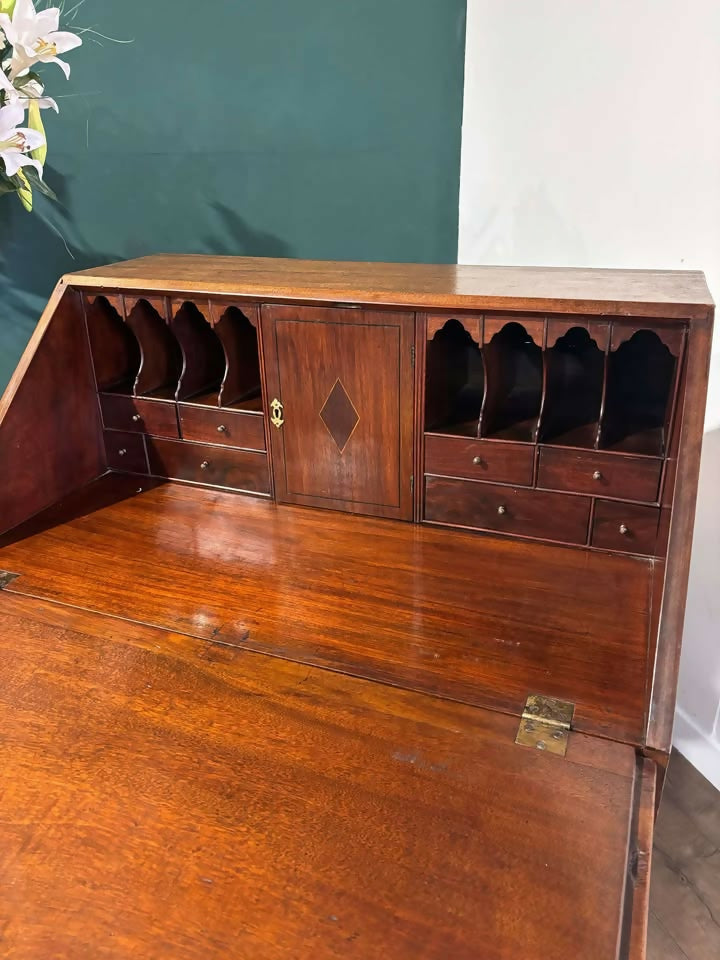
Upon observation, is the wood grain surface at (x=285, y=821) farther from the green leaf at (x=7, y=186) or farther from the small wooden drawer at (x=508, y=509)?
the green leaf at (x=7, y=186)

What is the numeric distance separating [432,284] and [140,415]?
68 centimetres

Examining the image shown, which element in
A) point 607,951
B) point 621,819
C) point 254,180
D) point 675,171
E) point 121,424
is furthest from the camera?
point 254,180

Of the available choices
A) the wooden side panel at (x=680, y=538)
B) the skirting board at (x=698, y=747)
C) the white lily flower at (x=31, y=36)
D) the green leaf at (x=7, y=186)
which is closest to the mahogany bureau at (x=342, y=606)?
the wooden side panel at (x=680, y=538)

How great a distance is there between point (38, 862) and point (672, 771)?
1.36m

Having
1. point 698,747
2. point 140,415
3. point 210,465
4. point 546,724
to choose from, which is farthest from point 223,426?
point 698,747

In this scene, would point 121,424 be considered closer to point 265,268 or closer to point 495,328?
point 265,268

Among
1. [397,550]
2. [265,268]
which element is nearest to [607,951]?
[397,550]

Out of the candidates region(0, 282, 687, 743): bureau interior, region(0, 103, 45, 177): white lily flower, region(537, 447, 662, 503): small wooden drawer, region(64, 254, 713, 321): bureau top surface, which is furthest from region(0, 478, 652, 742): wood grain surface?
region(0, 103, 45, 177): white lily flower

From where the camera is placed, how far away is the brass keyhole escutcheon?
4.65ft

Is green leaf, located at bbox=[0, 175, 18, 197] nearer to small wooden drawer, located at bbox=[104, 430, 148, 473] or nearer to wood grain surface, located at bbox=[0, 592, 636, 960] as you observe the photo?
small wooden drawer, located at bbox=[104, 430, 148, 473]

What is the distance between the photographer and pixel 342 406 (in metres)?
1.37

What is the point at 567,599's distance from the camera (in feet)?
3.82

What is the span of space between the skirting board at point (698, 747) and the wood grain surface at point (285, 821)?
2.92 feet

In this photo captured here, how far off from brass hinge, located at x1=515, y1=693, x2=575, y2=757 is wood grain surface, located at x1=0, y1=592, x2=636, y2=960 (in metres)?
0.02
